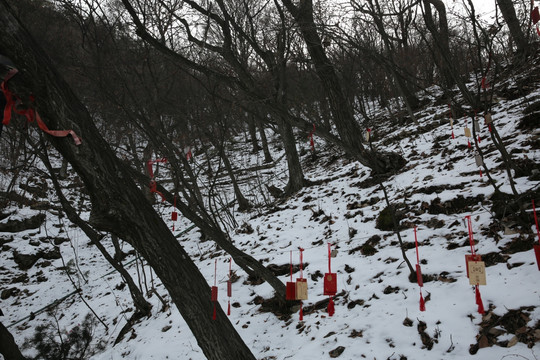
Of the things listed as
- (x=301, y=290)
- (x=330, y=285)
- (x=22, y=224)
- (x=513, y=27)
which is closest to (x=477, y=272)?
(x=330, y=285)

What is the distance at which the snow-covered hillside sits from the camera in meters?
2.62

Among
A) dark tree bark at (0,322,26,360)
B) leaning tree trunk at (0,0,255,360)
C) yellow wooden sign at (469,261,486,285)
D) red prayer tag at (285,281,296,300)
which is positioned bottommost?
red prayer tag at (285,281,296,300)

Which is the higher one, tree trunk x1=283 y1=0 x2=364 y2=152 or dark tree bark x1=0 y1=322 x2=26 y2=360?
tree trunk x1=283 y1=0 x2=364 y2=152

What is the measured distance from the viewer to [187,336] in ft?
14.1

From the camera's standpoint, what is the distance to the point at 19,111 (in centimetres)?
185

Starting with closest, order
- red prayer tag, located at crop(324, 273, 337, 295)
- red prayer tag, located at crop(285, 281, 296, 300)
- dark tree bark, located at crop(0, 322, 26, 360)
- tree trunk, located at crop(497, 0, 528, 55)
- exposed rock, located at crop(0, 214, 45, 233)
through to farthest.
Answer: red prayer tag, located at crop(324, 273, 337, 295), red prayer tag, located at crop(285, 281, 296, 300), dark tree bark, located at crop(0, 322, 26, 360), tree trunk, located at crop(497, 0, 528, 55), exposed rock, located at crop(0, 214, 45, 233)

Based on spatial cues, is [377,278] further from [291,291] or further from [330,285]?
[291,291]

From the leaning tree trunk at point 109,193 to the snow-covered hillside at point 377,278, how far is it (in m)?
1.19

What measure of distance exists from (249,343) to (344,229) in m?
2.33

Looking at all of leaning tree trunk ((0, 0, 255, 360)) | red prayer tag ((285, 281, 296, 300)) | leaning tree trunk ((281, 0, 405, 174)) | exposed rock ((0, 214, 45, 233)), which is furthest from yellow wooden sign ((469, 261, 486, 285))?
exposed rock ((0, 214, 45, 233))

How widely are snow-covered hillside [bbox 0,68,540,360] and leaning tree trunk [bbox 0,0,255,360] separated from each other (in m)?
1.19

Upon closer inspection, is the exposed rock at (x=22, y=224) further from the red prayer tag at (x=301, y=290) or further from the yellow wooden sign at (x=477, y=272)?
the yellow wooden sign at (x=477, y=272)

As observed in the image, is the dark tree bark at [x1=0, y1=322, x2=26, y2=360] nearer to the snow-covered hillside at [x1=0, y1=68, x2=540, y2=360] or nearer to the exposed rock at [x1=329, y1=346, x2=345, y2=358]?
the snow-covered hillside at [x1=0, y1=68, x2=540, y2=360]

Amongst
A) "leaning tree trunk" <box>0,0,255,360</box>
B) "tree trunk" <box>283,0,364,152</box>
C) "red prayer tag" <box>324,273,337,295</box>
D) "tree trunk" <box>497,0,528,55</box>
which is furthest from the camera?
"tree trunk" <box>283,0,364,152</box>
